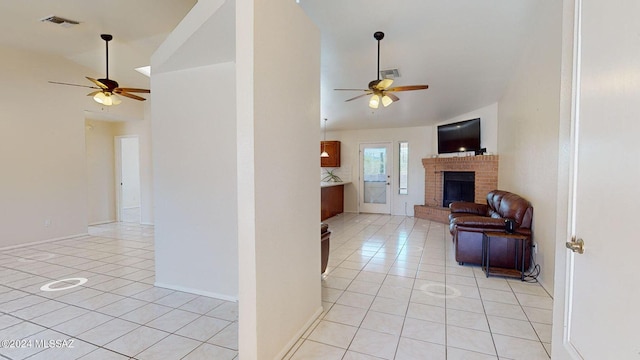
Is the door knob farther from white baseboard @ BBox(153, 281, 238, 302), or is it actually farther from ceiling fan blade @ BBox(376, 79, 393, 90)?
ceiling fan blade @ BBox(376, 79, 393, 90)

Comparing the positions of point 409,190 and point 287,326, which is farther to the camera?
point 409,190

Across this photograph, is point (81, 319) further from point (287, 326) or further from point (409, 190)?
point (409, 190)

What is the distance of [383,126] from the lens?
811 centimetres

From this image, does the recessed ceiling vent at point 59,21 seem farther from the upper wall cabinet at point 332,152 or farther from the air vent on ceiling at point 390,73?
the upper wall cabinet at point 332,152

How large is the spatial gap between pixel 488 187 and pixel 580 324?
201 inches

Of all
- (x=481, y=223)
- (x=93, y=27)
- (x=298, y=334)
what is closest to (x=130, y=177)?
(x=93, y=27)

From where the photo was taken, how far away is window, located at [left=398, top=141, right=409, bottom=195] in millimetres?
8148

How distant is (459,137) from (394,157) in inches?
75.7

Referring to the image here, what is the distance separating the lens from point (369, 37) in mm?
3941

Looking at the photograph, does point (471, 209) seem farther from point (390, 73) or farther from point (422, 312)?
point (422, 312)

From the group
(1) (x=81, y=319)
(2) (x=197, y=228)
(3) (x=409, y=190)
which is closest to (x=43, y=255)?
(1) (x=81, y=319)

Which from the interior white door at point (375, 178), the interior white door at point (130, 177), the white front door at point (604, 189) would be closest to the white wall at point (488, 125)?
the interior white door at point (375, 178)

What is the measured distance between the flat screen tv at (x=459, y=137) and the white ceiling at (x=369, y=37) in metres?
0.55

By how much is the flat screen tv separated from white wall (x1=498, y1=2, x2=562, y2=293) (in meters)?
1.68
